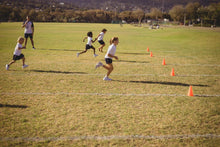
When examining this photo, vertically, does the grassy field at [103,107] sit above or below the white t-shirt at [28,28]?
below

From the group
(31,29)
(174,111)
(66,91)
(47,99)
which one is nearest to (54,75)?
(66,91)

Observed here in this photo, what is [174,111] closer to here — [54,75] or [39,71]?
[54,75]

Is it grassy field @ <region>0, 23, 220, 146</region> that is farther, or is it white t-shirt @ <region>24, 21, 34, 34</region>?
white t-shirt @ <region>24, 21, 34, 34</region>

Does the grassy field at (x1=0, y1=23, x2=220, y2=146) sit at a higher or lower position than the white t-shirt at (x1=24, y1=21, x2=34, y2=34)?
lower

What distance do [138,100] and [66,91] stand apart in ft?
8.46

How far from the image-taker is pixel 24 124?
13.7 feet

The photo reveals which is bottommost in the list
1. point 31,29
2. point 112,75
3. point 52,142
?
point 52,142

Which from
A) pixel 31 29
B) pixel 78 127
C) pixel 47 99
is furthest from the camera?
pixel 31 29

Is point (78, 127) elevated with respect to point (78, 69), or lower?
lower

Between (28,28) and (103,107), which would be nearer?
(103,107)

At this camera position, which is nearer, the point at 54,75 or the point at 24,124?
the point at 24,124

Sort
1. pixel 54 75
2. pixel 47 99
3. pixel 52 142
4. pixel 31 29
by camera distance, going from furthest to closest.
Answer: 1. pixel 31 29
2. pixel 54 75
3. pixel 47 99
4. pixel 52 142

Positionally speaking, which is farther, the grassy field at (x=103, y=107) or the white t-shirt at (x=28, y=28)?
the white t-shirt at (x=28, y=28)

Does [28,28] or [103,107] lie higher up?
[28,28]
